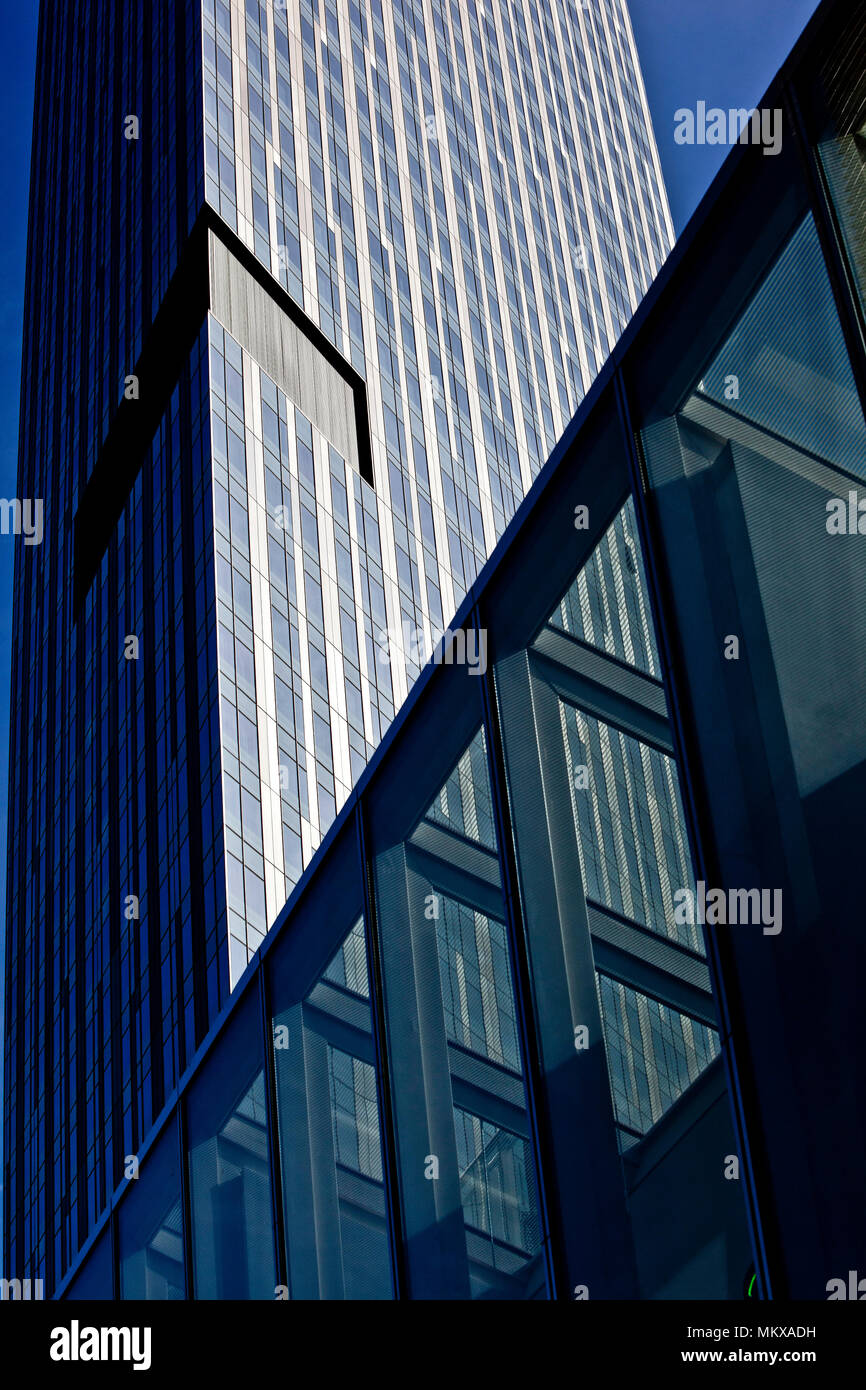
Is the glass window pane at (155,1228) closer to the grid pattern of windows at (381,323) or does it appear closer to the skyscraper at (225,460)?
the grid pattern of windows at (381,323)

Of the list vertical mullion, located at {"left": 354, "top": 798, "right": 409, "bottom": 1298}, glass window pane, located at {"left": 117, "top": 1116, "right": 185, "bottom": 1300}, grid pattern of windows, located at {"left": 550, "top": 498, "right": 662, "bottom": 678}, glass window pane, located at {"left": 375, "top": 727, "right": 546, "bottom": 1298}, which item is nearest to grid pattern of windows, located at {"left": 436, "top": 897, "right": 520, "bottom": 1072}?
glass window pane, located at {"left": 375, "top": 727, "right": 546, "bottom": 1298}

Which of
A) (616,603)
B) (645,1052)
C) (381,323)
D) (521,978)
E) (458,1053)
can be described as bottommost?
(645,1052)

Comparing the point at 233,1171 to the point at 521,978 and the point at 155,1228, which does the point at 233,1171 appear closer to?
the point at 155,1228

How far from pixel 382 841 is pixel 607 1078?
13.8 feet

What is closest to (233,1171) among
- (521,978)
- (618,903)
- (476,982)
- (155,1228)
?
(155,1228)

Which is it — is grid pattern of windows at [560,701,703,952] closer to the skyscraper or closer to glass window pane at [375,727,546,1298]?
glass window pane at [375,727,546,1298]

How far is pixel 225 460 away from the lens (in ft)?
198

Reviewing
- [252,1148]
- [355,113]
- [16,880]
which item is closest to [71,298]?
[355,113]

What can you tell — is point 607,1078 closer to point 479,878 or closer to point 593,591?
point 479,878

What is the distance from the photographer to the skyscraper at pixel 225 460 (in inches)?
2242

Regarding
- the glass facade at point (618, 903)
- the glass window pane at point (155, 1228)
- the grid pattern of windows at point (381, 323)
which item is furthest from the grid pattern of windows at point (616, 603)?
the grid pattern of windows at point (381, 323)

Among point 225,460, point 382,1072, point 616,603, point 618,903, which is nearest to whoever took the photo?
point 618,903

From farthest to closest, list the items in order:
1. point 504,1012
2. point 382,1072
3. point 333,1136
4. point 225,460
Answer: point 225,460 < point 333,1136 < point 382,1072 < point 504,1012
